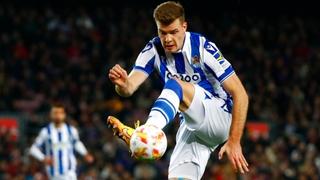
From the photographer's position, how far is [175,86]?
21.9ft

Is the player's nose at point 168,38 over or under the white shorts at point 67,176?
under

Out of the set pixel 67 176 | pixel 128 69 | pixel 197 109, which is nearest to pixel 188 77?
pixel 197 109

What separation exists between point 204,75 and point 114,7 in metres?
18.0

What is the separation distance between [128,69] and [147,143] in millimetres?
13867

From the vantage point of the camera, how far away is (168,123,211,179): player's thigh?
24.3 ft

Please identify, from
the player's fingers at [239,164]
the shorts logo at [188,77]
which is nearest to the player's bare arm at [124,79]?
the shorts logo at [188,77]

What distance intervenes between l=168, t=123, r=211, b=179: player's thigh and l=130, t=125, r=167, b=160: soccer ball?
1.10 m

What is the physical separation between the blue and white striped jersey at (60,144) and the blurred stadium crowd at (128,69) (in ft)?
6.80

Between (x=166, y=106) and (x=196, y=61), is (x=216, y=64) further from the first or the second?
(x=166, y=106)

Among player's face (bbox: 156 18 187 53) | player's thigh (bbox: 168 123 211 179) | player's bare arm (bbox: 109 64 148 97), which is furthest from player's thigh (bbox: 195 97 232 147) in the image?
player's bare arm (bbox: 109 64 148 97)

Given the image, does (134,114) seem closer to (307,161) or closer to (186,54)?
(307,161)

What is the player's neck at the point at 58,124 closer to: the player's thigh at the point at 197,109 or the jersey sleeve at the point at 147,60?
the jersey sleeve at the point at 147,60

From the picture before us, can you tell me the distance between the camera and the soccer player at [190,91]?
6727mm

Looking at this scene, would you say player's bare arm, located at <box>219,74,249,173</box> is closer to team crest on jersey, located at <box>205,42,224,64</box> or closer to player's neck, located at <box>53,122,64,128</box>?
team crest on jersey, located at <box>205,42,224,64</box>
